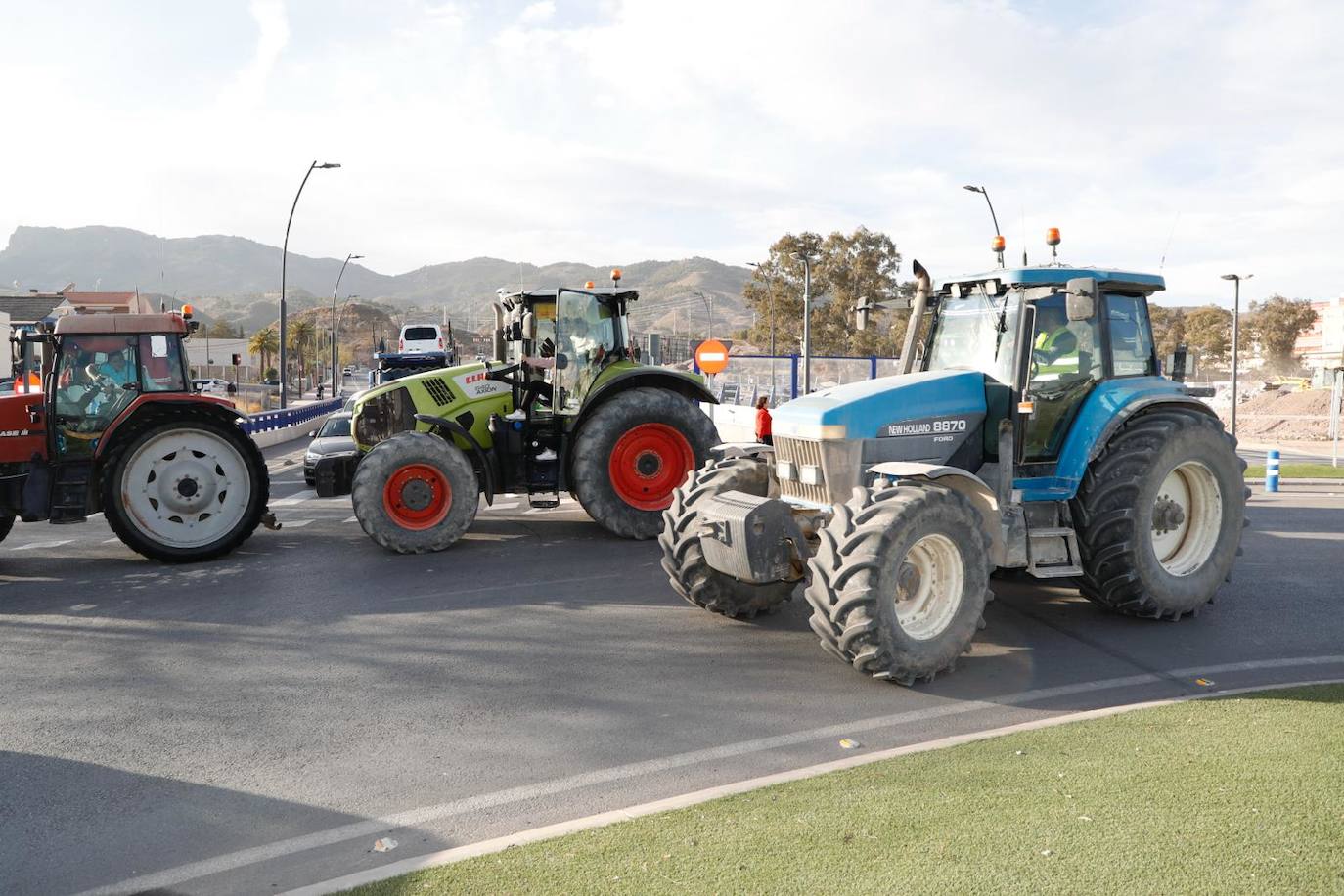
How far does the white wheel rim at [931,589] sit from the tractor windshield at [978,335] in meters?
1.71

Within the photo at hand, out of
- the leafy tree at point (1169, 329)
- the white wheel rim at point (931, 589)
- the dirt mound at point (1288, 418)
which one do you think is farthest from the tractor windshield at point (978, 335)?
the leafy tree at point (1169, 329)

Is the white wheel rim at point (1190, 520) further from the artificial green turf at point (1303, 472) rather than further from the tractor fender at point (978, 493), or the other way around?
the artificial green turf at point (1303, 472)

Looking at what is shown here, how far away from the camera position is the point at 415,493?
10.8 meters

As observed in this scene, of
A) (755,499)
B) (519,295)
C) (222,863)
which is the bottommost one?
(222,863)

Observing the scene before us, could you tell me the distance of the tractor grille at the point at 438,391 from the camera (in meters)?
11.7

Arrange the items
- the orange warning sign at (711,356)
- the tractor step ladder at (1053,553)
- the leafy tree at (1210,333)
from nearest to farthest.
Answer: the tractor step ladder at (1053,553) → the orange warning sign at (711,356) → the leafy tree at (1210,333)

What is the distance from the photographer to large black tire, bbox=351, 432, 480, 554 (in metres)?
10.5

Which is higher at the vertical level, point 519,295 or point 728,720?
point 519,295

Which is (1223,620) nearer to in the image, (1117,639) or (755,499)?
(1117,639)

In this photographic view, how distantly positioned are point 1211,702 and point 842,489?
2.58 metres

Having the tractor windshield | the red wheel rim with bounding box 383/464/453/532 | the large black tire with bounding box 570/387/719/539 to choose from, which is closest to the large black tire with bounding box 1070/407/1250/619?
the tractor windshield

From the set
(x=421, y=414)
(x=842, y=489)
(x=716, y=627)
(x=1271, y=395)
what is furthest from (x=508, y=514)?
(x=1271, y=395)

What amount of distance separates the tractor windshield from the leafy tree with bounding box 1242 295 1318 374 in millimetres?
96111

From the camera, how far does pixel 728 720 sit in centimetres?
576
